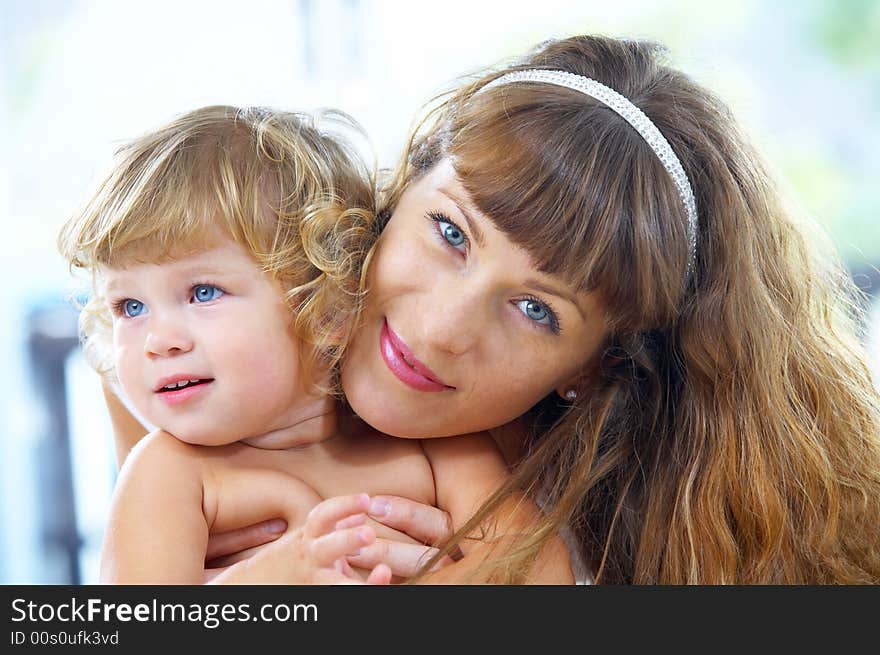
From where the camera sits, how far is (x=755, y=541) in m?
1.13

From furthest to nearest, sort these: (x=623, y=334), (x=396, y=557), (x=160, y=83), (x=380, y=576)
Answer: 1. (x=160, y=83)
2. (x=623, y=334)
3. (x=396, y=557)
4. (x=380, y=576)

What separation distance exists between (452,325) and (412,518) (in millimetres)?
239

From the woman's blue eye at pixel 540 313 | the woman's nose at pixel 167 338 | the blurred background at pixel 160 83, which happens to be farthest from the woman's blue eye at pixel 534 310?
the blurred background at pixel 160 83

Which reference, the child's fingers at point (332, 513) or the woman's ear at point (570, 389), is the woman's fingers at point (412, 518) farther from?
the woman's ear at point (570, 389)

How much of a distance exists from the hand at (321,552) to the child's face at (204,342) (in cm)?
14

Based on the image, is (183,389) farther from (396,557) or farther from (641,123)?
(641,123)

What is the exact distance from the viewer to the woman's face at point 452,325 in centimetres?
102

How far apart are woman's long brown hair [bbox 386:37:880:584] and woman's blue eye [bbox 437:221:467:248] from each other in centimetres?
5

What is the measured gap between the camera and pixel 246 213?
3.37 feet

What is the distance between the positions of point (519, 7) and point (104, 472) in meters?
1.90

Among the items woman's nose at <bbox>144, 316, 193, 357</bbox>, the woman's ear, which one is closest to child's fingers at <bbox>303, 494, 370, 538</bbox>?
woman's nose at <bbox>144, 316, 193, 357</bbox>

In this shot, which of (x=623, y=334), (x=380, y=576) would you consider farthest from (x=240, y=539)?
(x=623, y=334)

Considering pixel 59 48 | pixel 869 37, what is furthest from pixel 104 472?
pixel 869 37
